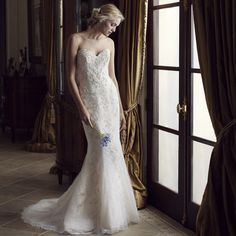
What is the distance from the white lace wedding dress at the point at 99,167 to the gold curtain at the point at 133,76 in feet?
1.04

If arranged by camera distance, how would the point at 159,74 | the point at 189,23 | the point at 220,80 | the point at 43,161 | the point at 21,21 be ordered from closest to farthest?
the point at 220,80
the point at 189,23
the point at 159,74
the point at 43,161
the point at 21,21

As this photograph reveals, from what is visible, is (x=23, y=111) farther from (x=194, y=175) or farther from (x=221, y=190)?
(x=221, y=190)

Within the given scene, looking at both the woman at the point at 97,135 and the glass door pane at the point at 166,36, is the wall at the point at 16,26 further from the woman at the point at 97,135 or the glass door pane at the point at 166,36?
the woman at the point at 97,135

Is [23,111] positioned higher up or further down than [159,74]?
further down

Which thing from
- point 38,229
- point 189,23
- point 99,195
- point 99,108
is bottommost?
point 38,229

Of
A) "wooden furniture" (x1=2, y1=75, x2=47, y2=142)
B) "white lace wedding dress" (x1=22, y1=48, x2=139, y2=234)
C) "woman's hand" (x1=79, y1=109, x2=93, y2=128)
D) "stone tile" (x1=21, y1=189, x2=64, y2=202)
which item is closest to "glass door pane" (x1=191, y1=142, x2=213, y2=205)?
Result: "white lace wedding dress" (x1=22, y1=48, x2=139, y2=234)

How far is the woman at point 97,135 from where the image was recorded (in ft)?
14.3

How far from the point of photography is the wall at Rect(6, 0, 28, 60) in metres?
9.62

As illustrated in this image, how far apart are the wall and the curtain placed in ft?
21.3

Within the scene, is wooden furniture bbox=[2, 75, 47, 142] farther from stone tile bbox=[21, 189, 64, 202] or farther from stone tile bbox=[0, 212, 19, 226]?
stone tile bbox=[0, 212, 19, 226]

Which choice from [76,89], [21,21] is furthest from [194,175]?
[21,21]

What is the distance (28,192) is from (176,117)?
189 centimetres

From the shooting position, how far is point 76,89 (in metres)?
4.37

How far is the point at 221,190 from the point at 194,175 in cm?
85
